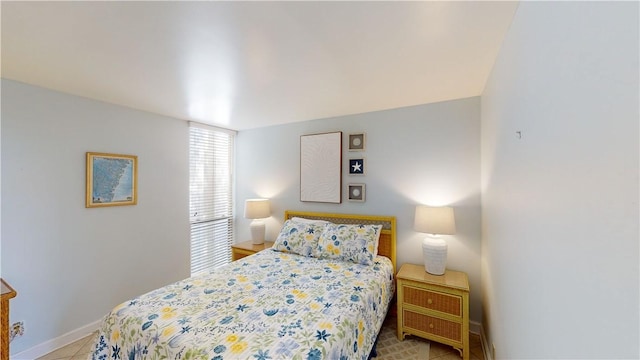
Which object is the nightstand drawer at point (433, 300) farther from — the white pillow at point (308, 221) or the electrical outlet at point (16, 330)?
the electrical outlet at point (16, 330)

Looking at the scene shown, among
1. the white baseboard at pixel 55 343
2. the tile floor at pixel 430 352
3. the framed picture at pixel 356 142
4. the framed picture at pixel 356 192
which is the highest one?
the framed picture at pixel 356 142

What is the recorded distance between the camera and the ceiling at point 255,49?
1.16 meters

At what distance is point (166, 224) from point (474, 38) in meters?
3.56

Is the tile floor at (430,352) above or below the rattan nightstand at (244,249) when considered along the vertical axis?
below

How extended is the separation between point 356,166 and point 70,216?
9.62ft

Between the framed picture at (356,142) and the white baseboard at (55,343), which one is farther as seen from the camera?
the framed picture at (356,142)

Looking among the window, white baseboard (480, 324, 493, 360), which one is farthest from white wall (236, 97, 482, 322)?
the window

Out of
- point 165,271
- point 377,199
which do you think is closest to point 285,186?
point 377,199

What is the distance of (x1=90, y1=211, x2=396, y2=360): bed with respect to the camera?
4.08ft

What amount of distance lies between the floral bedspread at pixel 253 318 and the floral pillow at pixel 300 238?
1.67 ft

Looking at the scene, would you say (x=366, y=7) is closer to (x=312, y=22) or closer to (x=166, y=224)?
(x=312, y=22)

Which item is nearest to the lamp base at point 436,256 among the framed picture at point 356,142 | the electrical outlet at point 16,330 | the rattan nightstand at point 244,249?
the framed picture at point 356,142

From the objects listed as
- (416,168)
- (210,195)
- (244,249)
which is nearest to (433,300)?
(416,168)

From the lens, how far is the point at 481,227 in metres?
2.29
